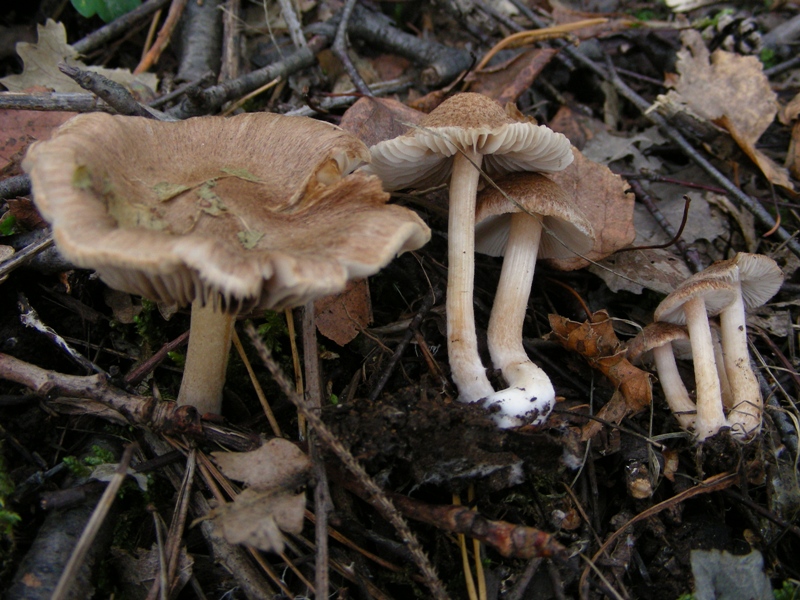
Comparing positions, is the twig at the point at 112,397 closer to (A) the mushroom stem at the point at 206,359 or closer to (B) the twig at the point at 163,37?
(A) the mushroom stem at the point at 206,359

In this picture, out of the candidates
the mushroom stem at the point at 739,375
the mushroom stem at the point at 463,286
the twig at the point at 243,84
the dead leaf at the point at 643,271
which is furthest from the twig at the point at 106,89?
the mushroom stem at the point at 739,375

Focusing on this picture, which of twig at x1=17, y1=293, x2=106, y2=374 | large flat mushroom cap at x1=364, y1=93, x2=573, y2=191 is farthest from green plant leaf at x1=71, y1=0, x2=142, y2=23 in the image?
large flat mushroom cap at x1=364, y1=93, x2=573, y2=191

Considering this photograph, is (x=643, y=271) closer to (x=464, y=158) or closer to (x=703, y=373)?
(x=703, y=373)

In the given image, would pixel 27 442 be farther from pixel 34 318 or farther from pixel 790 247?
pixel 790 247

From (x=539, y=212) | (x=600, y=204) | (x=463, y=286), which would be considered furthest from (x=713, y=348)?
(x=463, y=286)

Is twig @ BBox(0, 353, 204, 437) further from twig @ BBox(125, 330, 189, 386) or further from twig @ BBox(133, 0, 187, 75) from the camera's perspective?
twig @ BBox(133, 0, 187, 75)
